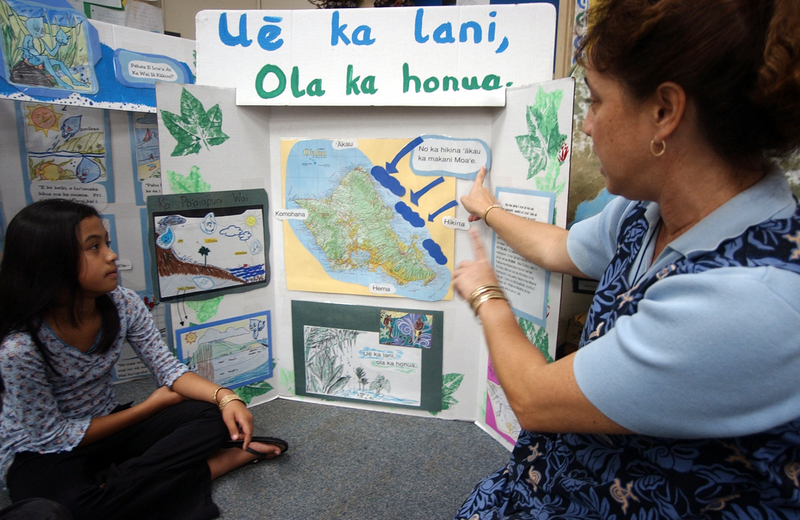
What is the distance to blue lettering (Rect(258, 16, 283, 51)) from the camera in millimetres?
1539

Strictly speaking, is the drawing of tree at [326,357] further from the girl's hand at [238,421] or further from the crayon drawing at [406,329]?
the girl's hand at [238,421]

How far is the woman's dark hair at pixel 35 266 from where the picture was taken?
1.23 m

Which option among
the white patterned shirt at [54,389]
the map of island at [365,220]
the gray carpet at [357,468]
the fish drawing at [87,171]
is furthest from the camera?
the fish drawing at [87,171]

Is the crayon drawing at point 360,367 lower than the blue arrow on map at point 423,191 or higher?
lower

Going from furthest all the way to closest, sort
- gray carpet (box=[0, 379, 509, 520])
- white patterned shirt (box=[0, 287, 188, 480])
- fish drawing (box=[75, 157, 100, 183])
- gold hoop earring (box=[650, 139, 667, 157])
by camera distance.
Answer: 1. fish drawing (box=[75, 157, 100, 183])
2. gray carpet (box=[0, 379, 509, 520])
3. white patterned shirt (box=[0, 287, 188, 480])
4. gold hoop earring (box=[650, 139, 667, 157])

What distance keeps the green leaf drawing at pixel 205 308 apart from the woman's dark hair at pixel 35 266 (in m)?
0.43

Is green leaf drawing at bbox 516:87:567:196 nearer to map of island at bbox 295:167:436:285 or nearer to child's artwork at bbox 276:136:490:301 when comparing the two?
child's artwork at bbox 276:136:490:301

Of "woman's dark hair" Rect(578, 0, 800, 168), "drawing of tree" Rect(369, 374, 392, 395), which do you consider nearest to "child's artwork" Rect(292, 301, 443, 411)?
"drawing of tree" Rect(369, 374, 392, 395)

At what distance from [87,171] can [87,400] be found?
911mm

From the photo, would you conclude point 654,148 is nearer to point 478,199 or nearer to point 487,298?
point 487,298

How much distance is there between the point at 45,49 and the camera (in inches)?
62.7

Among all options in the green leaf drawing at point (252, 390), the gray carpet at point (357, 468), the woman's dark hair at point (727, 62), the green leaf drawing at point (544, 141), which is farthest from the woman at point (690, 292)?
the green leaf drawing at point (252, 390)

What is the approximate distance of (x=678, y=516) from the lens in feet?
2.22

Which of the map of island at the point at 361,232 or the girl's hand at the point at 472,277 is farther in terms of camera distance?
the map of island at the point at 361,232
